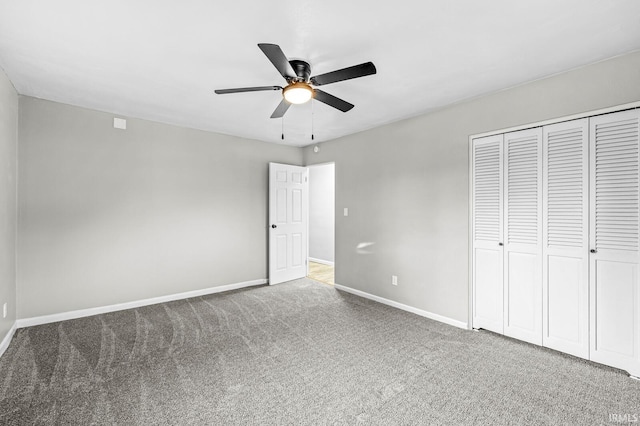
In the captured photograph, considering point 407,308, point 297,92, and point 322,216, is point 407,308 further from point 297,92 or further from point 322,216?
point 322,216

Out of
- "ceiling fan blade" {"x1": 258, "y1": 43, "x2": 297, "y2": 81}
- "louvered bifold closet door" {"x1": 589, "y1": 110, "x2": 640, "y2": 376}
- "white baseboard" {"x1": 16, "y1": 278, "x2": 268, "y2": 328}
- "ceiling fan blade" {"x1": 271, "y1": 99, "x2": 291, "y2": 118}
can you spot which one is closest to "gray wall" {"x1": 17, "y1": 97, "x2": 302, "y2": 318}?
"white baseboard" {"x1": 16, "y1": 278, "x2": 268, "y2": 328}

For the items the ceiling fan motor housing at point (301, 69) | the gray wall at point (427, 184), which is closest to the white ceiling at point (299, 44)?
the ceiling fan motor housing at point (301, 69)

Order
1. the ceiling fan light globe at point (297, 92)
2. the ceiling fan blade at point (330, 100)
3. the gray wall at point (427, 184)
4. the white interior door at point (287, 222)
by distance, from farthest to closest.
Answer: the white interior door at point (287, 222)
the gray wall at point (427, 184)
the ceiling fan blade at point (330, 100)
the ceiling fan light globe at point (297, 92)

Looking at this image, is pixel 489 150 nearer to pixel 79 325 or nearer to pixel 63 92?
pixel 63 92

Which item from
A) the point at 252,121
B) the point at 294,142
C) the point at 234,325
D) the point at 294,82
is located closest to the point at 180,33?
the point at 294,82

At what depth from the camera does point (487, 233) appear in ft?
10.3

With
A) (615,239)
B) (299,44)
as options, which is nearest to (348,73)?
(299,44)

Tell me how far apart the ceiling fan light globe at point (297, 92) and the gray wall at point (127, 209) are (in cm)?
262

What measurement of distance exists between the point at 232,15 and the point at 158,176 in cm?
289

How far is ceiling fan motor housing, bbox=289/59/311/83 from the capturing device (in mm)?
2325

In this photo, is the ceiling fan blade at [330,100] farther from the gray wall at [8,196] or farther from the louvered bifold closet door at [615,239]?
the gray wall at [8,196]

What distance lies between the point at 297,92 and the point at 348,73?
431 mm

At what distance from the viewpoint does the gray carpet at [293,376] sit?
191 cm

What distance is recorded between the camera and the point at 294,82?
2.27 meters
